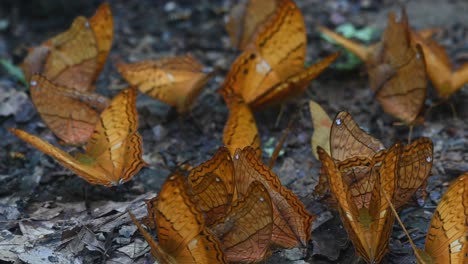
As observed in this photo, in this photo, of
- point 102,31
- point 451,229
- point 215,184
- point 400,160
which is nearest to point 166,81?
point 102,31

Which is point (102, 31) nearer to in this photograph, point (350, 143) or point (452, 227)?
point (350, 143)

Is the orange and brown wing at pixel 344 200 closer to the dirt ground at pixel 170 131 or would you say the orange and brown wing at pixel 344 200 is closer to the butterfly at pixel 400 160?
the butterfly at pixel 400 160

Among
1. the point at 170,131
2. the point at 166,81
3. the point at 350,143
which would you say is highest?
the point at 166,81

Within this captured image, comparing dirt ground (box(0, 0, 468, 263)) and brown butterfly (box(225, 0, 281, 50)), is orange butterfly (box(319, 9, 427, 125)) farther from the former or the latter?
brown butterfly (box(225, 0, 281, 50))

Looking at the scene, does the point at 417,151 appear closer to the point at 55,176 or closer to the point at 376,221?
the point at 376,221

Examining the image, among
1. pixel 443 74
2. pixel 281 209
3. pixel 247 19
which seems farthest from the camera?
pixel 247 19

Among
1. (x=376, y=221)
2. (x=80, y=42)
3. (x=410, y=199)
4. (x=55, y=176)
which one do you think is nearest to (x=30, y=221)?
(x=55, y=176)
